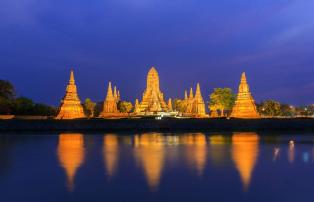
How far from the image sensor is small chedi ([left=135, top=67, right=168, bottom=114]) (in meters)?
79.2

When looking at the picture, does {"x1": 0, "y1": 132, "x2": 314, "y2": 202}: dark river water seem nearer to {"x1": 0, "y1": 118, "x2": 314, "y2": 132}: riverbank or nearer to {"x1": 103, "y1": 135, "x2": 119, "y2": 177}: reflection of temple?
{"x1": 103, "y1": 135, "x2": 119, "y2": 177}: reflection of temple

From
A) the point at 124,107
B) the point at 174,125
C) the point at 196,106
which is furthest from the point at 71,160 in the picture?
the point at 124,107

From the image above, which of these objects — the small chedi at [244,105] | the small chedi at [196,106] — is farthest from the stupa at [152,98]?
the small chedi at [244,105]

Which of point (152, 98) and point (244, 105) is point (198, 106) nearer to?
point (152, 98)

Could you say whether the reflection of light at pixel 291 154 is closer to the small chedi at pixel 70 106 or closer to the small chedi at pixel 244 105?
the small chedi at pixel 244 105

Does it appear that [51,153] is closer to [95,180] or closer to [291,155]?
[95,180]

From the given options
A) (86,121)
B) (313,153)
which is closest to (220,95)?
(86,121)

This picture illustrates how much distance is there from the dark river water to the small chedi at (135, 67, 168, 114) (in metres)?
56.5

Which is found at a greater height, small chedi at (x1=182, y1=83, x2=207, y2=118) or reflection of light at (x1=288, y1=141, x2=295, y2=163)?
small chedi at (x1=182, y1=83, x2=207, y2=118)

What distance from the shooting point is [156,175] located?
14969mm

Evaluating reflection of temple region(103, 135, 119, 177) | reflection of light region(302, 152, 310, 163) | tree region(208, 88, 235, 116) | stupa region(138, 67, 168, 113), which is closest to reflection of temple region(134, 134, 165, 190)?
reflection of temple region(103, 135, 119, 177)

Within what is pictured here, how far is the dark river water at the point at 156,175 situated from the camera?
11.9 metres

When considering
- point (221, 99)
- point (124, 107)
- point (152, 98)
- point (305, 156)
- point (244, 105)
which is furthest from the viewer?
point (124, 107)

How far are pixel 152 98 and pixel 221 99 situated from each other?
1297 cm
